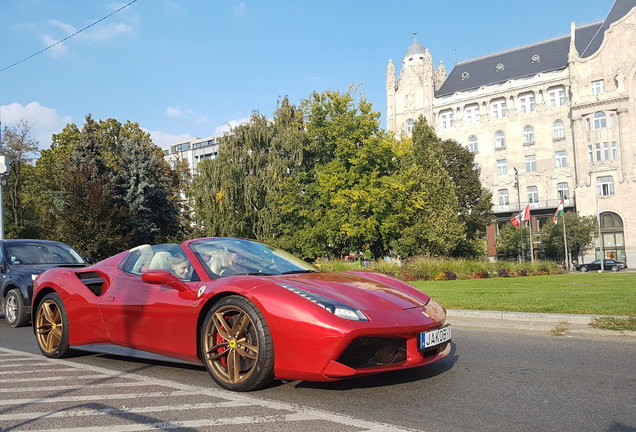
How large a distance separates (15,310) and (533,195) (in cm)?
7022

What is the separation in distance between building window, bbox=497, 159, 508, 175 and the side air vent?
241 feet

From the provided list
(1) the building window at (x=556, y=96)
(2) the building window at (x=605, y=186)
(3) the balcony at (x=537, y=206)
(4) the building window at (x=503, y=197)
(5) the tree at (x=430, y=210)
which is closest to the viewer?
(5) the tree at (x=430, y=210)

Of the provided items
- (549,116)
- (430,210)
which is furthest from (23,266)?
(549,116)

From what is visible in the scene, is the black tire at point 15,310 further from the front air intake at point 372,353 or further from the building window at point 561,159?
the building window at point 561,159

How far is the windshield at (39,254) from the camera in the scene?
10.7 m

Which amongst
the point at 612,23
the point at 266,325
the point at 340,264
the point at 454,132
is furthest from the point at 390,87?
the point at 266,325

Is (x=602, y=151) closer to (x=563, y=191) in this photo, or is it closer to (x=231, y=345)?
(x=563, y=191)

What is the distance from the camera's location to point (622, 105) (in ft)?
203

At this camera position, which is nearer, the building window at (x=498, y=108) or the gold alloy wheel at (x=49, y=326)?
the gold alloy wheel at (x=49, y=326)

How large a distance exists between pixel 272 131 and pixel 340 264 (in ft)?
52.2

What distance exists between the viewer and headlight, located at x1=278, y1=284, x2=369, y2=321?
158 inches

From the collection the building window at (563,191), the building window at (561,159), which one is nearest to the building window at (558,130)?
the building window at (561,159)

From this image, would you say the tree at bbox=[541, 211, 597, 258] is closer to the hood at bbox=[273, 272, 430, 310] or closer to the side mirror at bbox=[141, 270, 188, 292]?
the hood at bbox=[273, 272, 430, 310]

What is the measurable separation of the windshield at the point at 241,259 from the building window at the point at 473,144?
74.0m
